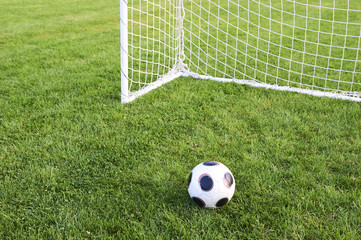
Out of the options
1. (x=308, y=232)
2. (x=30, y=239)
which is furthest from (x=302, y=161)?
(x=30, y=239)

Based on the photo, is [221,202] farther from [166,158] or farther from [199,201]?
[166,158]

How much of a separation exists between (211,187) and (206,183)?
41 mm

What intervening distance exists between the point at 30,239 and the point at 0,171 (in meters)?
0.91

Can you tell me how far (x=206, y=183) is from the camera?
2.12 meters

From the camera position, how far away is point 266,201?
225 cm

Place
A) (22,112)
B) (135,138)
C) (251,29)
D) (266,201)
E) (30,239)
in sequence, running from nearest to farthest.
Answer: (30,239), (266,201), (135,138), (22,112), (251,29)

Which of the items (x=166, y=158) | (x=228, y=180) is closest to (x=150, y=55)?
(x=166, y=158)

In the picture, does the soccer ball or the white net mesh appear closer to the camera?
the soccer ball

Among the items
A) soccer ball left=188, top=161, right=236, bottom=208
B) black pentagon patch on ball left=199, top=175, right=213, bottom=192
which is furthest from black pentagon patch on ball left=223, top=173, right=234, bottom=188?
black pentagon patch on ball left=199, top=175, right=213, bottom=192

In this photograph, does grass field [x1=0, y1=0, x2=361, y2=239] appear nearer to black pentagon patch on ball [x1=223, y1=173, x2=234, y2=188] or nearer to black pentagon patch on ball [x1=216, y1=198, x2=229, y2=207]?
black pentagon patch on ball [x1=216, y1=198, x2=229, y2=207]

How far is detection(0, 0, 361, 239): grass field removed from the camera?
207 centimetres

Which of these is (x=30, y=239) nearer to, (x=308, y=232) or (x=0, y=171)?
(x=0, y=171)

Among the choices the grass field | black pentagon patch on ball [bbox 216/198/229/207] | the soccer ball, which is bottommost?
the grass field

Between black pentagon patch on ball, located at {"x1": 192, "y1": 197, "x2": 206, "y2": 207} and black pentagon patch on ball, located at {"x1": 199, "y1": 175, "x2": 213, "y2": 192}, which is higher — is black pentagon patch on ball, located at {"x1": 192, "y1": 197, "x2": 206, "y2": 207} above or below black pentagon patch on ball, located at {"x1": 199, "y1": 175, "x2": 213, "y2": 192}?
below
